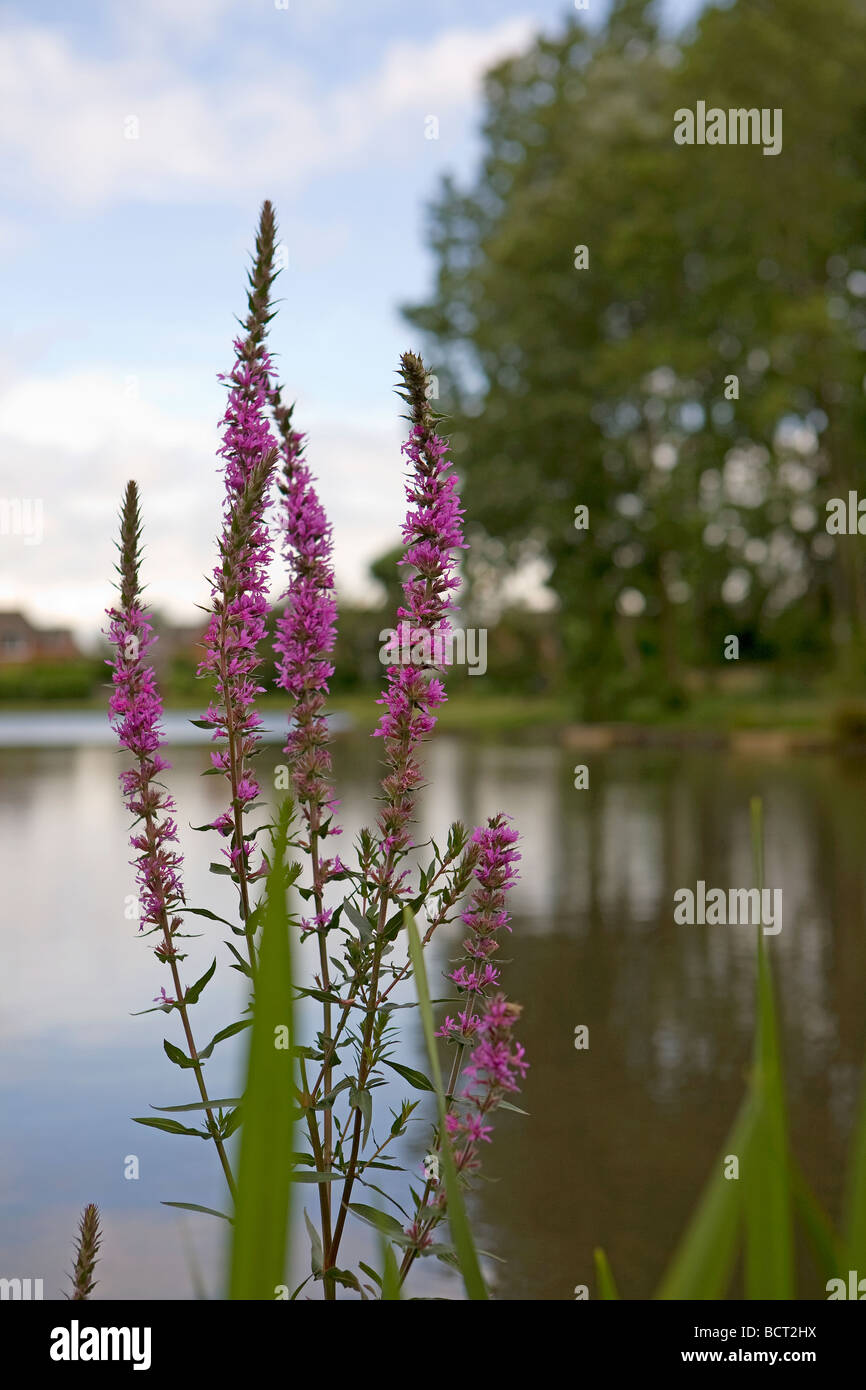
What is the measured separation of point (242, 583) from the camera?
1.79m

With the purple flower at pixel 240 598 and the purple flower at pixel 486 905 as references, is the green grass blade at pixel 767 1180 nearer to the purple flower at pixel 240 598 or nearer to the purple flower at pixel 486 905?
the purple flower at pixel 486 905

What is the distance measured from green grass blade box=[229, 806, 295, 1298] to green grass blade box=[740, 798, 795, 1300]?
234 millimetres

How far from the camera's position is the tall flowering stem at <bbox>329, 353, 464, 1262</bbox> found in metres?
1.68

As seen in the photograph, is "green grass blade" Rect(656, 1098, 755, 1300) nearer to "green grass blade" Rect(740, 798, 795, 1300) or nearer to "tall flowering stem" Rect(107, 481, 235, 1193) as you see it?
"green grass blade" Rect(740, 798, 795, 1300)

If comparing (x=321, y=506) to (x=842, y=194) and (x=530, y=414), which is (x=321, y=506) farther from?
(x=530, y=414)

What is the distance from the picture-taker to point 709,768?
2214 cm

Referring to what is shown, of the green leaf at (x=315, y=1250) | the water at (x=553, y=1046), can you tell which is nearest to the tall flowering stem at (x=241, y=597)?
the green leaf at (x=315, y=1250)

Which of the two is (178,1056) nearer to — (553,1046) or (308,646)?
(308,646)

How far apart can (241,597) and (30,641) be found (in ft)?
256

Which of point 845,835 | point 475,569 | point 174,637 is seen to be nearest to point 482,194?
point 475,569

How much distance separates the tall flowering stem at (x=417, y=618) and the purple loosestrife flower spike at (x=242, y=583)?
7.6 inches

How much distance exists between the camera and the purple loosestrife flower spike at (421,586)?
168 cm

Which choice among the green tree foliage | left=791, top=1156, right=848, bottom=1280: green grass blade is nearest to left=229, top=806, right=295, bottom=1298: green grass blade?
left=791, top=1156, right=848, bottom=1280: green grass blade

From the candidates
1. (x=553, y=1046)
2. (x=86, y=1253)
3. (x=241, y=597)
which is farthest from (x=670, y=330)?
(x=86, y=1253)
